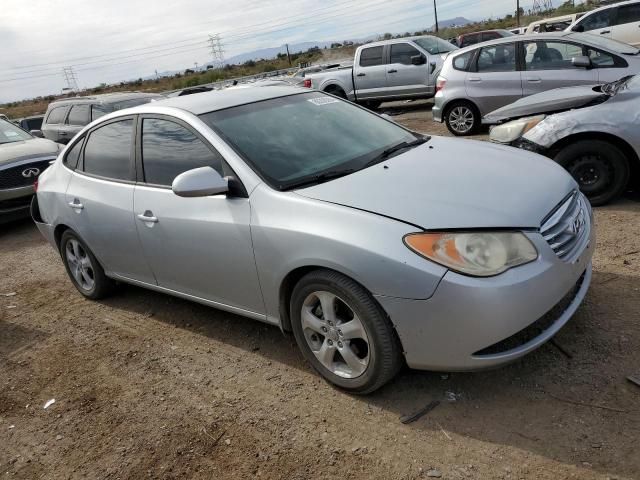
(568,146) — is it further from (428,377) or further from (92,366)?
(92,366)

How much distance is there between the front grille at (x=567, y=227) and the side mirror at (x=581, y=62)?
5.95m

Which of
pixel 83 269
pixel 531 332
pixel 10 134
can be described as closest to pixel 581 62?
pixel 531 332

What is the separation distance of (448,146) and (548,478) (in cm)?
220

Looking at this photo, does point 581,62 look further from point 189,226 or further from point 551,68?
point 189,226

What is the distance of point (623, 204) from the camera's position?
17.0 feet

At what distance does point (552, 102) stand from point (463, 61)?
437 cm

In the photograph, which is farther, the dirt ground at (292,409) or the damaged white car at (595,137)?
the damaged white car at (595,137)

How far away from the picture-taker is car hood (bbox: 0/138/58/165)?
27.3 feet

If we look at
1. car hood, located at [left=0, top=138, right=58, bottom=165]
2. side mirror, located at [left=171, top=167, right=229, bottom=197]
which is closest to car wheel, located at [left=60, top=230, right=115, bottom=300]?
side mirror, located at [left=171, top=167, right=229, bottom=197]

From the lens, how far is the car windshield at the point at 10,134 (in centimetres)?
932

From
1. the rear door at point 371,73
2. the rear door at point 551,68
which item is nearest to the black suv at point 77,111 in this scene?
the rear door at point 371,73

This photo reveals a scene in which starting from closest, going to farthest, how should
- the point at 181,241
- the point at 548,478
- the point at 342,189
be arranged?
the point at 548,478
the point at 342,189
the point at 181,241

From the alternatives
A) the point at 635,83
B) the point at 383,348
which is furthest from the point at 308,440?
the point at 635,83

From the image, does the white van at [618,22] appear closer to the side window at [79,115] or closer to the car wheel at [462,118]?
the car wheel at [462,118]
